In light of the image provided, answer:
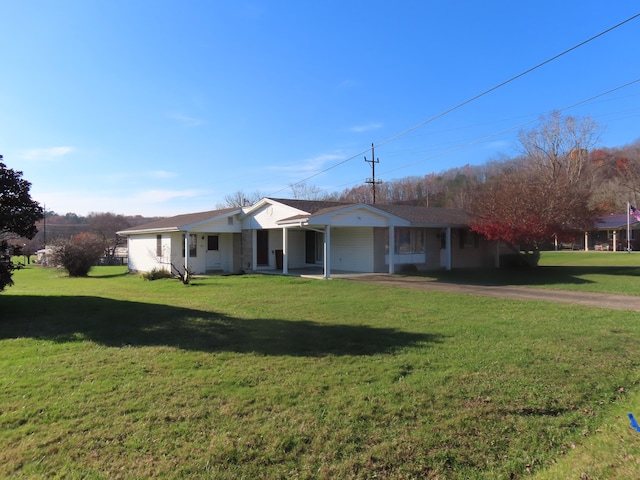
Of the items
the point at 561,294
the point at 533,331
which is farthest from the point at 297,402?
the point at 561,294

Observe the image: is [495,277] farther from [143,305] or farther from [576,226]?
[143,305]

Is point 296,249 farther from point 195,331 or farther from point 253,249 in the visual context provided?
point 195,331

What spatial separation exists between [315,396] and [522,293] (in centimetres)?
1112

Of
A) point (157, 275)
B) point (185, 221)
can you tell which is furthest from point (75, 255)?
point (157, 275)

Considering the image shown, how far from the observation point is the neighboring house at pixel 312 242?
68.1 ft

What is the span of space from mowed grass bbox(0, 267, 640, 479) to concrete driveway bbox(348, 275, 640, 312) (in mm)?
3075

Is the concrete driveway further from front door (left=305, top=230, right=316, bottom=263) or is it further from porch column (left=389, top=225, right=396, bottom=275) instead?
front door (left=305, top=230, right=316, bottom=263)

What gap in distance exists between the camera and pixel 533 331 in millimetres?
7789

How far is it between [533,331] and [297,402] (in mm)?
5329

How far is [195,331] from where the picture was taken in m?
7.72

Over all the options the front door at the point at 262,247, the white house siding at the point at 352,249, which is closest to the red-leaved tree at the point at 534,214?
the white house siding at the point at 352,249

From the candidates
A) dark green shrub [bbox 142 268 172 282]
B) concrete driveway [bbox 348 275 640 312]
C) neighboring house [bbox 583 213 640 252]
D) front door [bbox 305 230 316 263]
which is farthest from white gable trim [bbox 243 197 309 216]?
neighboring house [bbox 583 213 640 252]

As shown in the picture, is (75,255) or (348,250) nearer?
(348,250)

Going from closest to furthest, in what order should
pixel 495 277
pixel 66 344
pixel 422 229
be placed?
1. pixel 66 344
2. pixel 495 277
3. pixel 422 229
